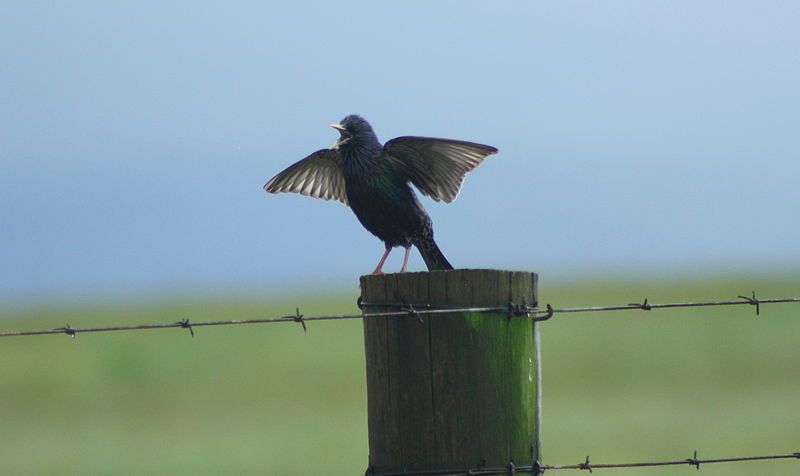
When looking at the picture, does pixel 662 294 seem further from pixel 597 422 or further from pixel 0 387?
pixel 0 387

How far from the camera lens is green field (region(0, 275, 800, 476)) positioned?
16.6m

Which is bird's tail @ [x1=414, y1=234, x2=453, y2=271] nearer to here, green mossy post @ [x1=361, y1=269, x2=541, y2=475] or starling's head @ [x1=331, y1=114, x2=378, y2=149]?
starling's head @ [x1=331, y1=114, x2=378, y2=149]

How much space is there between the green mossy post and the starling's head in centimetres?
312

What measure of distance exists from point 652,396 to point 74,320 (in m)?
14.0

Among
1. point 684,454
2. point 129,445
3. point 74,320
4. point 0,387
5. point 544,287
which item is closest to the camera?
point 684,454

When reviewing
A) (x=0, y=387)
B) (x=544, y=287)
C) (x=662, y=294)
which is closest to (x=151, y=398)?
(x=0, y=387)

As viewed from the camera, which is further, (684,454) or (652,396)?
(652,396)

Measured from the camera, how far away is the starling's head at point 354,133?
710 centimetres

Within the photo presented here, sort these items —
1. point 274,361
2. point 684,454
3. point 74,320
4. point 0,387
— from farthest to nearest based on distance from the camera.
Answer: point 74,320 → point 274,361 → point 0,387 → point 684,454

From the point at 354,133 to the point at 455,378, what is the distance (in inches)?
133

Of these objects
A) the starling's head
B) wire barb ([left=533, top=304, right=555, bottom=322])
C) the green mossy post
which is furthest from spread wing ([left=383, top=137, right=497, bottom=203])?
the green mossy post

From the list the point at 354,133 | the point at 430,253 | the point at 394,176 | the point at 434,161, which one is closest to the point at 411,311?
the point at 434,161

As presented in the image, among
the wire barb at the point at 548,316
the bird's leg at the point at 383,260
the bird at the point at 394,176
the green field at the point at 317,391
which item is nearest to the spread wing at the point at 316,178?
the bird at the point at 394,176

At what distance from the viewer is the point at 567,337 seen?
25469 mm
